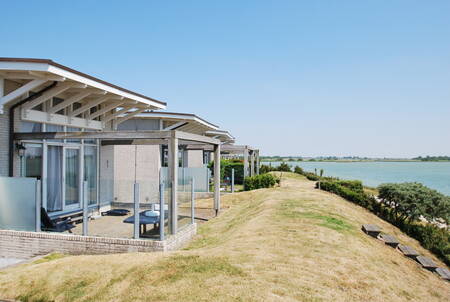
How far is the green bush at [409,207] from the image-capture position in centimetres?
1474

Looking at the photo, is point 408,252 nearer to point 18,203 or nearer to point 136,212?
point 136,212

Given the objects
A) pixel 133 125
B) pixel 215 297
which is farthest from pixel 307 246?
pixel 133 125

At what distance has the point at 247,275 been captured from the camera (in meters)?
5.48

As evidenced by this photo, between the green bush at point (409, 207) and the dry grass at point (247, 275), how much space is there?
6.73 metres

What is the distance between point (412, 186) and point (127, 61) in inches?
681

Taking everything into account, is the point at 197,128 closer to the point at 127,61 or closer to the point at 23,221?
the point at 127,61

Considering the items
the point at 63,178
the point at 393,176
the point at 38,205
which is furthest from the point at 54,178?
the point at 393,176

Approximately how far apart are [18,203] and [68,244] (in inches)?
69.0

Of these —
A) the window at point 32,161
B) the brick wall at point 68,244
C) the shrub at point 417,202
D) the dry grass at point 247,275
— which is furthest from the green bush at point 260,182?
the window at point 32,161

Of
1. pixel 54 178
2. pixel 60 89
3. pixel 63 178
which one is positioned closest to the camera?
pixel 60 89

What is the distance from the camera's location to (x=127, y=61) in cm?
1928

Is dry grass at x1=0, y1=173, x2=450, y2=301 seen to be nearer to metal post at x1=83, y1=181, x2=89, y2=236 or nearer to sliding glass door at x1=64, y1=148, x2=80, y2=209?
metal post at x1=83, y1=181, x2=89, y2=236

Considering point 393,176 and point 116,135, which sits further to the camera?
point 393,176

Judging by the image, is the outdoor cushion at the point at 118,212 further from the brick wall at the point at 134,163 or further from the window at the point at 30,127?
the brick wall at the point at 134,163
